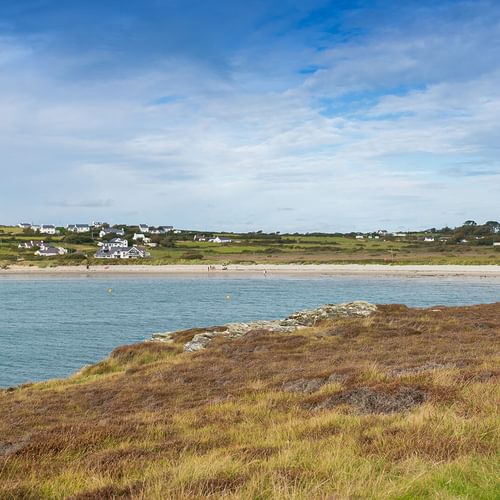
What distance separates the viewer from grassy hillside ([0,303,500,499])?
6.90 metres

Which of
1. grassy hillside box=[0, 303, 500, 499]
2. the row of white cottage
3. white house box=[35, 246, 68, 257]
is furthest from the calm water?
the row of white cottage

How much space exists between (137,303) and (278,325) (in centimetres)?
4018

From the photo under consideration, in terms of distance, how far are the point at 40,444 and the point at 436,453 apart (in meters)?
7.00

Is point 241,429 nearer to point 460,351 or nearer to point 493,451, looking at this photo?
point 493,451

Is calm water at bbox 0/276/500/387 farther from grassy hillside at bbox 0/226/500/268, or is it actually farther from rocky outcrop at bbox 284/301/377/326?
grassy hillside at bbox 0/226/500/268

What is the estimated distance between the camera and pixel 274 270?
12338 cm

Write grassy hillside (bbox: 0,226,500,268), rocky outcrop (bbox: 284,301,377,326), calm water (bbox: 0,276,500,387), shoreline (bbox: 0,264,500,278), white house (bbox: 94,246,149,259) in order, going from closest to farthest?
rocky outcrop (bbox: 284,301,377,326), calm water (bbox: 0,276,500,387), shoreline (bbox: 0,264,500,278), grassy hillside (bbox: 0,226,500,268), white house (bbox: 94,246,149,259)

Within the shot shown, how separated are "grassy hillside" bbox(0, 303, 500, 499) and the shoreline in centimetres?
9748

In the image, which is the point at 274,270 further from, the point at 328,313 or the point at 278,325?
the point at 278,325

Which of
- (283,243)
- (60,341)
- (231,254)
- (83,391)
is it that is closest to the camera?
(83,391)

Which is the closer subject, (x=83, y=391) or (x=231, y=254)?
(x=83, y=391)

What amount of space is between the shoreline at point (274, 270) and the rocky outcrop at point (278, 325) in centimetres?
8066

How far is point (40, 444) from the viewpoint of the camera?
1020 centimetres

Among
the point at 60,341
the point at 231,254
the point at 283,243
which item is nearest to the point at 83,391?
the point at 60,341
